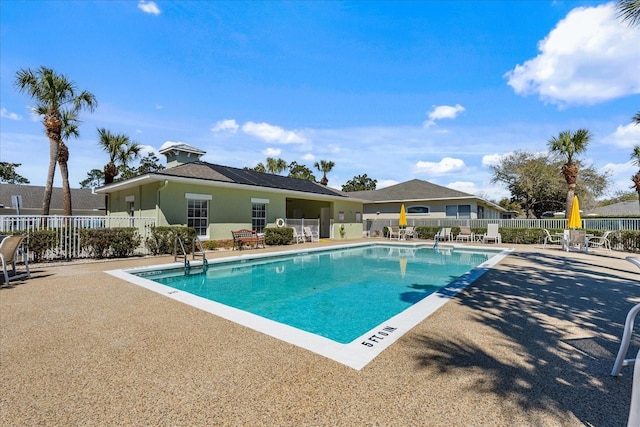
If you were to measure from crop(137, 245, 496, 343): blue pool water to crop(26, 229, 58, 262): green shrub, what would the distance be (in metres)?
4.09

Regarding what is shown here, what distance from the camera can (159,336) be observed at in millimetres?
3793

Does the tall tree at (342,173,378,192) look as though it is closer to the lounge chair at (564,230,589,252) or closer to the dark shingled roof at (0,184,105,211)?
the dark shingled roof at (0,184,105,211)

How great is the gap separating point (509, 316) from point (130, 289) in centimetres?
708

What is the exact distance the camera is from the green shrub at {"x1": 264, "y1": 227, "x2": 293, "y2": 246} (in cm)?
1641

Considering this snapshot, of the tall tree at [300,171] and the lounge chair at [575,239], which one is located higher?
the tall tree at [300,171]

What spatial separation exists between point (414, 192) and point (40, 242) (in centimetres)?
2499

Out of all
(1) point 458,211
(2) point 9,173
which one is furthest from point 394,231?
(2) point 9,173

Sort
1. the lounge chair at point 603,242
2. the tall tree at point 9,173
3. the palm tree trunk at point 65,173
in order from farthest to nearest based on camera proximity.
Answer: the tall tree at point 9,173, the palm tree trunk at point 65,173, the lounge chair at point 603,242

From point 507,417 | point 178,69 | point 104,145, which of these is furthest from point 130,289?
point 104,145

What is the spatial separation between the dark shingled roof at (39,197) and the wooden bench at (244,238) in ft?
74.6

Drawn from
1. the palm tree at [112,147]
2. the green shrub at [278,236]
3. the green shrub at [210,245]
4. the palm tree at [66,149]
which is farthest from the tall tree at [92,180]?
the green shrub at [278,236]

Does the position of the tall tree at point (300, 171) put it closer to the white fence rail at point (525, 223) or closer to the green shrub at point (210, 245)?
the white fence rail at point (525, 223)

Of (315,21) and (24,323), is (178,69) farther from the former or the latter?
(24,323)

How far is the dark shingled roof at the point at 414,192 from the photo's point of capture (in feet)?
83.0
